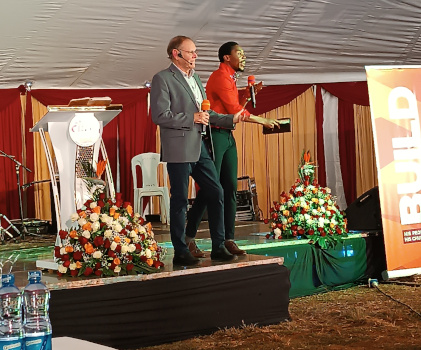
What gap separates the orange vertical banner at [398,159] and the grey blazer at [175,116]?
2.10 meters

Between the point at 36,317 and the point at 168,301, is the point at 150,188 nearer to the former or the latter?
the point at 168,301

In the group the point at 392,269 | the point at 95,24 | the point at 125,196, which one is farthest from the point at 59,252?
the point at 125,196

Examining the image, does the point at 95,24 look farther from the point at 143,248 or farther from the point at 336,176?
the point at 336,176

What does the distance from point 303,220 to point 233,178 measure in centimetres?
158

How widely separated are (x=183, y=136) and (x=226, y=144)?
21.3 inches

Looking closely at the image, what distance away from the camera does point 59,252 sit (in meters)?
4.32

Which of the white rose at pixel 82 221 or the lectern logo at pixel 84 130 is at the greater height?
the lectern logo at pixel 84 130

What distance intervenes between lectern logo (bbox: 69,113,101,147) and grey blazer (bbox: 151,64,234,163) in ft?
2.62

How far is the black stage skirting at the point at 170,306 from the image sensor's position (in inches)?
155

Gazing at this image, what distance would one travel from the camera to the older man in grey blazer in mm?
4277

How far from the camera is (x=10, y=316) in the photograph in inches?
64.8

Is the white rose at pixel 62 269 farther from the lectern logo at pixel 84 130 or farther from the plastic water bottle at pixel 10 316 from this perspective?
the plastic water bottle at pixel 10 316

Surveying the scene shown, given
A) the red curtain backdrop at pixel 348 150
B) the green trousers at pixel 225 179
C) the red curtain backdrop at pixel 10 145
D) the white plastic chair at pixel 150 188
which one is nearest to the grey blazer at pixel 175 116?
the green trousers at pixel 225 179

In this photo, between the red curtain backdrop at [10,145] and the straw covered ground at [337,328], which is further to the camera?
the red curtain backdrop at [10,145]
